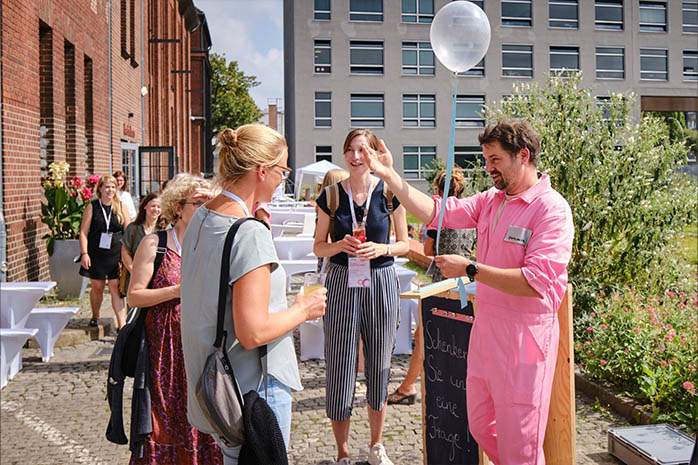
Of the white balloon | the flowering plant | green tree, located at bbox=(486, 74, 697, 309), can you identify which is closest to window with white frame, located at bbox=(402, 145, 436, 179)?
the flowering plant

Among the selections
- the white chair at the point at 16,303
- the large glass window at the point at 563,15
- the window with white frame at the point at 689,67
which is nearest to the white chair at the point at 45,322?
the white chair at the point at 16,303

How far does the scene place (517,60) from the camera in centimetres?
4038

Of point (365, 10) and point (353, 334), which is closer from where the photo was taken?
point (353, 334)

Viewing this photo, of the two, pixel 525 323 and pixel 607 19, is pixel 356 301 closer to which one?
pixel 525 323

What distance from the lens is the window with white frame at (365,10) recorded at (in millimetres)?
39031

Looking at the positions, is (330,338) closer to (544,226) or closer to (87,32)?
(544,226)

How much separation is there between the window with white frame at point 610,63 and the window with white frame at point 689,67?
352cm

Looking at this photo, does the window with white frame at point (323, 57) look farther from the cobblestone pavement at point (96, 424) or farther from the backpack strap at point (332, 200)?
the backpack strap at point (332, 200)

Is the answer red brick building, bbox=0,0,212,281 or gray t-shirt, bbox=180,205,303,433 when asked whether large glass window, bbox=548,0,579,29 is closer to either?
red brick building, bbox=0,0,212,281

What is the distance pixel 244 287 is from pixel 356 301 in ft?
6.11

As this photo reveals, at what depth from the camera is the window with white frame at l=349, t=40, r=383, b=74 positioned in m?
39.7

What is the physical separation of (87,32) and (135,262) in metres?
11.7

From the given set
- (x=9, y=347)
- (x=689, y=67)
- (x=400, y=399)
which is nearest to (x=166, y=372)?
(x=400, y=399)

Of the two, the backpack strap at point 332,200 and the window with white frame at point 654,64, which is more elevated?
the window with white frame at point 654,64
